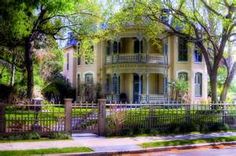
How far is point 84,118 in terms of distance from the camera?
651 inches

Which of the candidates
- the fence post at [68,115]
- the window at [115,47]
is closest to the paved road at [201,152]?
the fence post at [68,115]

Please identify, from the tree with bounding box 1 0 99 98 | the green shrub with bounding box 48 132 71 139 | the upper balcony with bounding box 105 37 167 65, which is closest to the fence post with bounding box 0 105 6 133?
the green shrub with bounding box 48 132 71 139

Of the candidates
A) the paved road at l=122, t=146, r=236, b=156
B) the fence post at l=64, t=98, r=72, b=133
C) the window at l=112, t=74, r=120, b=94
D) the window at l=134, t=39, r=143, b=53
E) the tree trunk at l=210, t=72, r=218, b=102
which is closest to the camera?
the paved road at l=122, t=146, r=236, b=156

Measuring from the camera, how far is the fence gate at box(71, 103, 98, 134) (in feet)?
53.8

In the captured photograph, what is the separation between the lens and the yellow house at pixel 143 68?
121 feet

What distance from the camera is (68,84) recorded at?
42531 millimetres

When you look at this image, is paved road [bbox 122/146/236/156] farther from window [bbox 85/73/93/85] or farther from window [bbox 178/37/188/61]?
window [bbox 85/73/93/85]

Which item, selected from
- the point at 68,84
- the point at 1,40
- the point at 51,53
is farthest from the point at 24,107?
the point at 68,84

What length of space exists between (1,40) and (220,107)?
14.2m

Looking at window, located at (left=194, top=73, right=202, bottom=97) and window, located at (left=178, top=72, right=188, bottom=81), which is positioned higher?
window, located at (left=178, top=72, right=188, bottom=81)

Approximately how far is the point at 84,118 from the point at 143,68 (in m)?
20.4

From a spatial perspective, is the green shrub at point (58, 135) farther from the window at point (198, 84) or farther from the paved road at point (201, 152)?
the window at point (198, 84)

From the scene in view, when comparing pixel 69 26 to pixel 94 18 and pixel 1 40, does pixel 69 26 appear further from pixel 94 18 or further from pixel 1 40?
pixel 1 40

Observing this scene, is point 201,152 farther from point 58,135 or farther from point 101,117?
point 58,135
